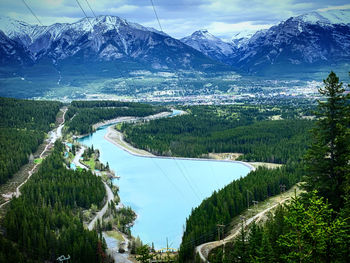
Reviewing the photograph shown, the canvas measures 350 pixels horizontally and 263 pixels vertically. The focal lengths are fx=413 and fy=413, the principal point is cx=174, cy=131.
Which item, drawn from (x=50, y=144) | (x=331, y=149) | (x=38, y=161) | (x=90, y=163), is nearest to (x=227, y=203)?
(x=331, y=149)

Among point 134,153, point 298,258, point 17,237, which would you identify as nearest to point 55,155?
point 134,153

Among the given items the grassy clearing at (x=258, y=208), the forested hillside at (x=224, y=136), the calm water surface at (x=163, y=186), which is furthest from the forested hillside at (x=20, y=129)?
the grassy clearing at (x=258, y=208)

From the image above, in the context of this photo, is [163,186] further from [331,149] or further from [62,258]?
[331,149]

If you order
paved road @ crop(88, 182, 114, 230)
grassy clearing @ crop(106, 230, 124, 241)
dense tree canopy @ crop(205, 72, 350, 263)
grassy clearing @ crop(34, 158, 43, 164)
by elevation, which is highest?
dense tree canopy @ crop(205, 72, 350, 263)

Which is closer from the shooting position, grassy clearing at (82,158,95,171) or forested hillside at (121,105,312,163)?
grassy clearing at (82,158,95,171)

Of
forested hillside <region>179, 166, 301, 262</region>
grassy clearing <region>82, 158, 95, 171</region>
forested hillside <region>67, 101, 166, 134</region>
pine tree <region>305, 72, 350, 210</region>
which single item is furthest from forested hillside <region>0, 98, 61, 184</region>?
pine tree <region>305, 72, 350, 210</region>

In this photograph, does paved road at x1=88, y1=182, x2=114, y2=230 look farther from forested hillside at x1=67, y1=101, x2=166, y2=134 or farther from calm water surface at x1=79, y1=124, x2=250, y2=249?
forested hillside at x1=67, y1=101, x2=166, y2=134
